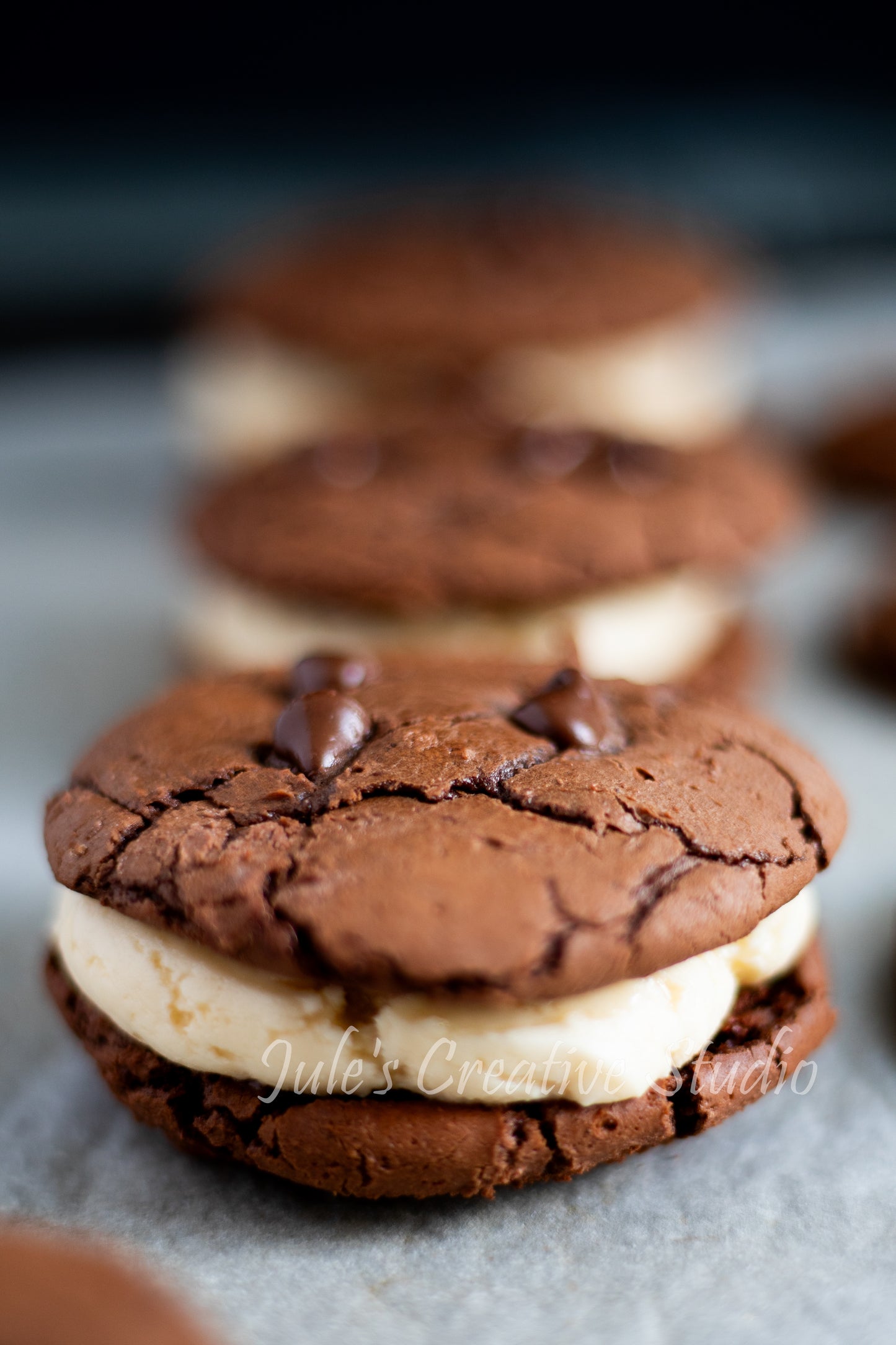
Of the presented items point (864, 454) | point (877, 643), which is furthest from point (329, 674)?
point (864, 454)

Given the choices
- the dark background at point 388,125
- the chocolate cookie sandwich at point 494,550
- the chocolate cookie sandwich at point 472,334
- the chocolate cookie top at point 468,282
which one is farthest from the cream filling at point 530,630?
the dark background at point 388,125

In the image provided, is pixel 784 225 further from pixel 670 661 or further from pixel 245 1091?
pixel 245 1091

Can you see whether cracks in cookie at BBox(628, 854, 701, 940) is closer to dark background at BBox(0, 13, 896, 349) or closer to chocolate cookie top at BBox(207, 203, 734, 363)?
chocolate cookie top at BBox(207, 203, 734, 363)

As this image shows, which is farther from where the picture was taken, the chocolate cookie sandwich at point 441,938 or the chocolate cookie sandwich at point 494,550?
the chocolate cookie sandwich at point 494,550

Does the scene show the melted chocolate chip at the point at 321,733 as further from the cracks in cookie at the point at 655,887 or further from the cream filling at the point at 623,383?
the cream filling at the point at 623,383

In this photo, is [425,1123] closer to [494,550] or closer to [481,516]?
[494,550]

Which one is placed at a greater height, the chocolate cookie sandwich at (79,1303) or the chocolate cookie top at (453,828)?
the chocolate cookie top at (453,828)

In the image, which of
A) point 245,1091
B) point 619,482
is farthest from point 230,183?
point 245,1091
